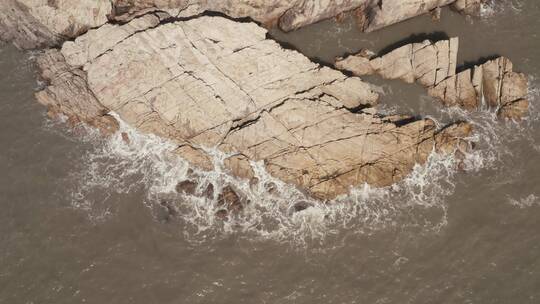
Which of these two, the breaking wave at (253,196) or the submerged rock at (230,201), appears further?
the submerged rock at (230,201)

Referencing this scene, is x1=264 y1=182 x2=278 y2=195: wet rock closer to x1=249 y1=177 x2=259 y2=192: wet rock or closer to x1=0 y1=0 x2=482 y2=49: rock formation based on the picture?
x1=249 y1=177 x2=259 y2=192: wet rock

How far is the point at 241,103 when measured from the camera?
27609mm

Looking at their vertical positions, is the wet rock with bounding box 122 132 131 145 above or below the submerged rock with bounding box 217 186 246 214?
above

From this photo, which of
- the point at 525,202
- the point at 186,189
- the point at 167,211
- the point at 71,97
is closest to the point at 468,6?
the point at 525,202

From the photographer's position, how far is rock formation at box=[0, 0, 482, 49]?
29016 millimetres

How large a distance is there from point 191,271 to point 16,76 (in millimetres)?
15062

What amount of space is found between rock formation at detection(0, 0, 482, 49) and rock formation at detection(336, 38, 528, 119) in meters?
2.89

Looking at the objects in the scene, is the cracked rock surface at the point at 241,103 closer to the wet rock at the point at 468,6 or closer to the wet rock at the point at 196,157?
the wet rock at the point at 196,157

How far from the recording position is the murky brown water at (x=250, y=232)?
80.7 feet

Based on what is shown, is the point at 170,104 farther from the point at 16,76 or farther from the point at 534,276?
the point at 534,276

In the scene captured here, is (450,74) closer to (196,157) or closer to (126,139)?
(196,157)

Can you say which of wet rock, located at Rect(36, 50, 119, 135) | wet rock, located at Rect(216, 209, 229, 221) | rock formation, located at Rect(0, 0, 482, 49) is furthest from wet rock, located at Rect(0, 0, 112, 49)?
wet rock, located at Rect(216, 209, 229, 221)

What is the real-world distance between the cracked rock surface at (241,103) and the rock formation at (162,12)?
44.3 inches

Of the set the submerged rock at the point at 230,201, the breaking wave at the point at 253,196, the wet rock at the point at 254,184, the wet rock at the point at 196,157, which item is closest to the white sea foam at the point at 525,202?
the breaking wave at the point at 253,196
